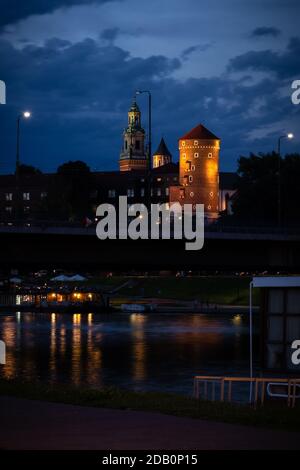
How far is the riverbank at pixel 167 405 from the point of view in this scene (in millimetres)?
20078

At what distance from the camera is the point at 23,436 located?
1750 cm

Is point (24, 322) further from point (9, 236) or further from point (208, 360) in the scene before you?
point (208, 360)

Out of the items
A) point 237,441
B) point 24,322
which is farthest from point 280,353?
point 24,322

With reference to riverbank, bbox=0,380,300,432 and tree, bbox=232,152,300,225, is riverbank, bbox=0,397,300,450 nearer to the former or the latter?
riverbank, bbox=0,380,300,432

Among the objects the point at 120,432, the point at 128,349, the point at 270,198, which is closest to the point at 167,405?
the point at 120,432

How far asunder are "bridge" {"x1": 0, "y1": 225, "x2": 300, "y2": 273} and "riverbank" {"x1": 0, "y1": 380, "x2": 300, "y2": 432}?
129 feet

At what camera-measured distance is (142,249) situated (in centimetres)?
7238

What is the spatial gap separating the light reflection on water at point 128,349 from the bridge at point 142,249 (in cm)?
617

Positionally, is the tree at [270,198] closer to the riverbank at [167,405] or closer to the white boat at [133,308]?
the white boat at [133,308]

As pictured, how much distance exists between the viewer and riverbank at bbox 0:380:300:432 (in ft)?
65.9

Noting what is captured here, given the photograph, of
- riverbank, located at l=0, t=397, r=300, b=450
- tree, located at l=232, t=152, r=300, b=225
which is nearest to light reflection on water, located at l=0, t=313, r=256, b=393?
riverbank, located at l=0, t=397, r=300, b=450

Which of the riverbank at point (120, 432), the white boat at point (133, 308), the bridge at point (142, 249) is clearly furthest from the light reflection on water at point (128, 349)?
→ the riverbank at point (120, 432)

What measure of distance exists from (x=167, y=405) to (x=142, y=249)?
164ft
